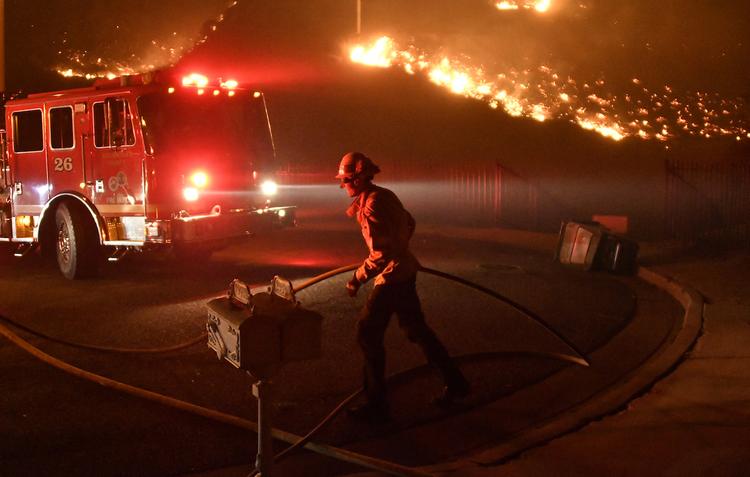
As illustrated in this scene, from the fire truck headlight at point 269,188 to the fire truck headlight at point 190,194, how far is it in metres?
1.42

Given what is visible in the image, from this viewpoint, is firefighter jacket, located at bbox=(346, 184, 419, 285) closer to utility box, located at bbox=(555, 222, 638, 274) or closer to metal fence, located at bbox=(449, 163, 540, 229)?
utility box, located at bbox=(555, 222, 638, 274)

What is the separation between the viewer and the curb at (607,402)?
15.5 ft

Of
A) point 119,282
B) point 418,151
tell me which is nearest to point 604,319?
point 119,282

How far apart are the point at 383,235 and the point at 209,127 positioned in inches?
269

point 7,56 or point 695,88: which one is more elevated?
point 7,56

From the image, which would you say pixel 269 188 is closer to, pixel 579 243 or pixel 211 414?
pixel 579 243

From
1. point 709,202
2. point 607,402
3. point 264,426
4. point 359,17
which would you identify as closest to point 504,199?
point 709,202

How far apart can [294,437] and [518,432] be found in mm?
1480

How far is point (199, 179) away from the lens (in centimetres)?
1120

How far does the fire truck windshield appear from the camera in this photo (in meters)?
10.8

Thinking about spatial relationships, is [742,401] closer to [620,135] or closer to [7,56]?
[620,135]

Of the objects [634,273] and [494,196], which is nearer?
[634,273]

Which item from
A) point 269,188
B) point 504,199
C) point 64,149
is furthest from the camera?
point 504,199

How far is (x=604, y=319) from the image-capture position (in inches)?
350
